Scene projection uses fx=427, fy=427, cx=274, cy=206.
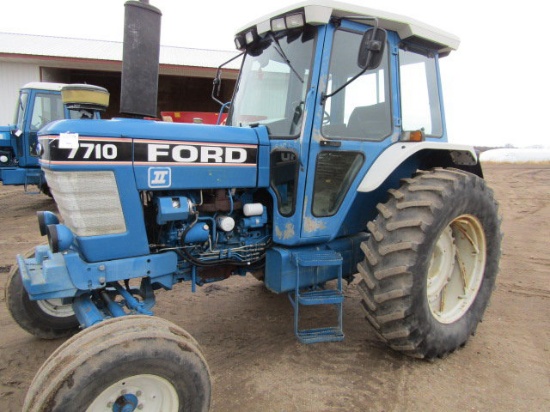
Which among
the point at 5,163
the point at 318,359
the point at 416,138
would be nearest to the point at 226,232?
the point at 318,359

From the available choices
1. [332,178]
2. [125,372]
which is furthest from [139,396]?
[332,178]

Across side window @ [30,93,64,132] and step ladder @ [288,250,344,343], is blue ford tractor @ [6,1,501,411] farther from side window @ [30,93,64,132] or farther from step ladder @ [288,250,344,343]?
side window @ [30,93,64,132]

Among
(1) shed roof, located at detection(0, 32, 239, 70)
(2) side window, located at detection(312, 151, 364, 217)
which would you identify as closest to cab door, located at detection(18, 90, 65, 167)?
(1) shed roof, located at detection(0, 32, 239, 70)

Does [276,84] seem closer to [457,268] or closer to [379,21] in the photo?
[379,21]

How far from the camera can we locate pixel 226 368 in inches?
112

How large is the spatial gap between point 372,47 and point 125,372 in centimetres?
210

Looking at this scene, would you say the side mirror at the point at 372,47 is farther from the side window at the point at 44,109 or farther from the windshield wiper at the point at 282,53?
the side window at the point at 44,109

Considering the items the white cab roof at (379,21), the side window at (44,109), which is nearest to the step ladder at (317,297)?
the white cab roof at (379,21)

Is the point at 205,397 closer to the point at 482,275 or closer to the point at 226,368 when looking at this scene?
the point at 226,368

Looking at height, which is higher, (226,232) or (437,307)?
(226,232)

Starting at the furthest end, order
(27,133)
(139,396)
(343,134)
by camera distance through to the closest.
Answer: (27,133), (343,134), (139,396)

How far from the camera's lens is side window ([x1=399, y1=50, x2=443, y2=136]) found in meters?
3.22

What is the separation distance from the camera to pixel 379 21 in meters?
2.89

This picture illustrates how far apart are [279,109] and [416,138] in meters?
1.03
